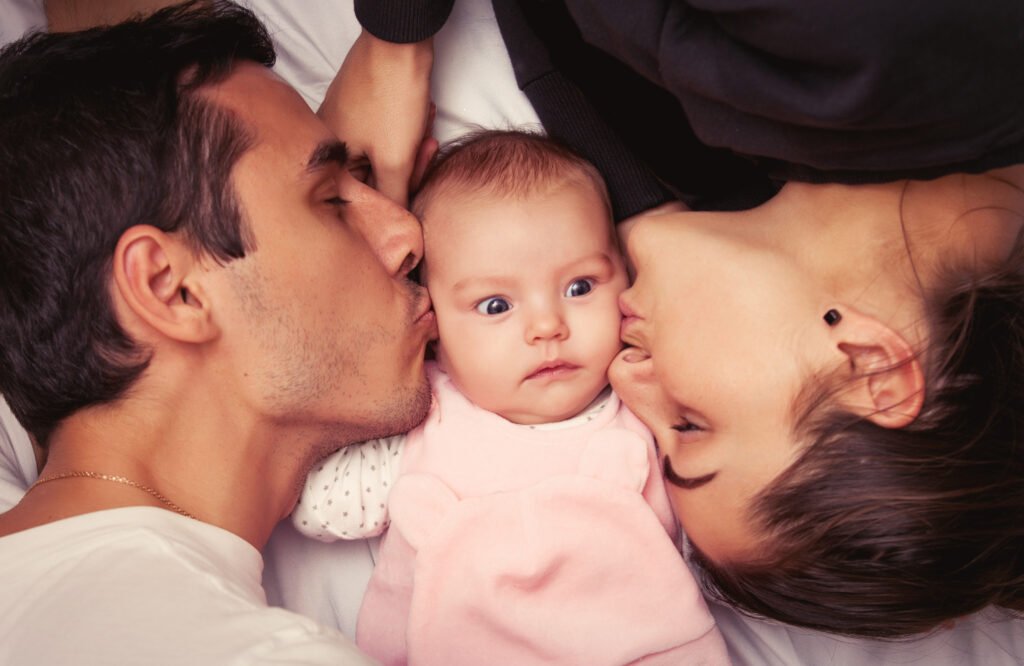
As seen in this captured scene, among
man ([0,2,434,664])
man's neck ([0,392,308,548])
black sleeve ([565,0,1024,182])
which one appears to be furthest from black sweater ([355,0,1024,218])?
man's neck ([0,392,308,548])

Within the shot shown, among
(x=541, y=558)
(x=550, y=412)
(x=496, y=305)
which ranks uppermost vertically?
(x=496, y=305)

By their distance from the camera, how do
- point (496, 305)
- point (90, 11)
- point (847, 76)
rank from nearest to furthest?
point (847, 76) < point (496, 305) < point (90, 11)

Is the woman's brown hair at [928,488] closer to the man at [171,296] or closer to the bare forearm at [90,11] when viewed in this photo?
the man at [171,296]

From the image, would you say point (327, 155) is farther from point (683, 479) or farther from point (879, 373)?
point (879, 373)

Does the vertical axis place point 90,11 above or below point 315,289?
above

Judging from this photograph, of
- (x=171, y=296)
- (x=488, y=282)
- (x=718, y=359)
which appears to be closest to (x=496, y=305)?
(x=488, y=282)

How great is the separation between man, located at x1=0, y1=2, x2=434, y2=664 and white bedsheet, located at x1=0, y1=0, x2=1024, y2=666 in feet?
0.67

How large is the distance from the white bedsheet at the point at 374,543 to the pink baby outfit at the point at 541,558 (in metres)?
0.19

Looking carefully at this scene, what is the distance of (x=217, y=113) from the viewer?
4.32 feet

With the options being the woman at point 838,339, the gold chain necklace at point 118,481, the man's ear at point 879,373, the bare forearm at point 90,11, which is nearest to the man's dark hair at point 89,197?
the gold chain necklace at point 118,481

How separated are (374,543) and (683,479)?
0.66 meters

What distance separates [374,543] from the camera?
163 centimetres

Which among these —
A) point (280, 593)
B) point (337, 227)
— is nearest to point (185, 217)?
point (337, 227)

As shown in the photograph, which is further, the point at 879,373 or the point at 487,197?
the point at 487,197
